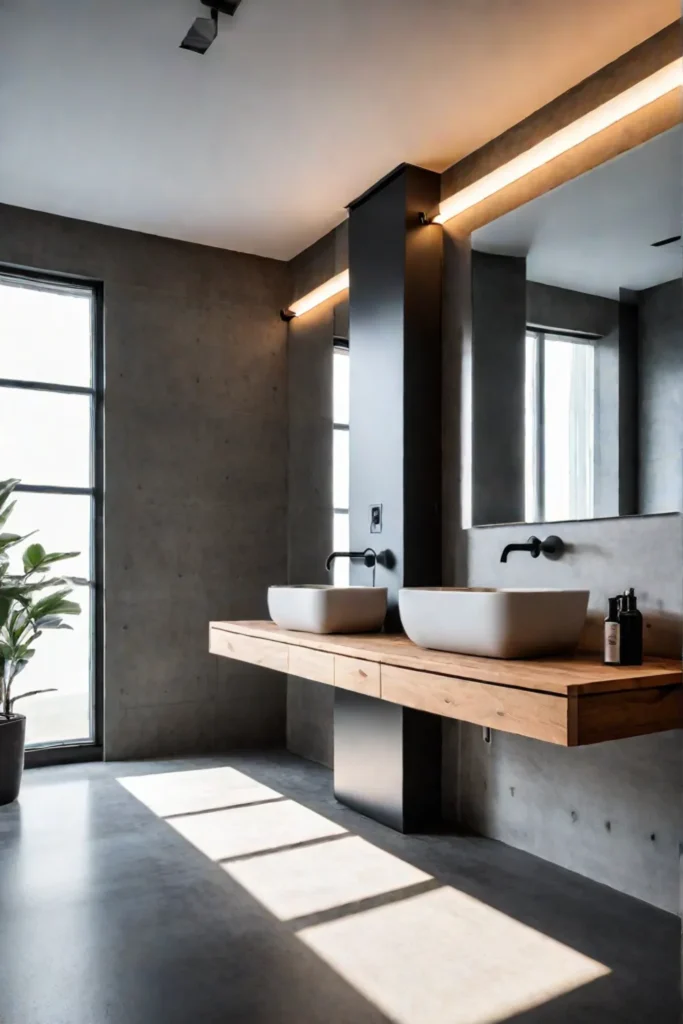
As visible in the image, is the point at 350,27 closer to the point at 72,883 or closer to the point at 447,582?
the point at 447,582

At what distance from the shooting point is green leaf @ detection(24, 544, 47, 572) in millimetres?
3785

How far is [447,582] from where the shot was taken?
3553 millimetres

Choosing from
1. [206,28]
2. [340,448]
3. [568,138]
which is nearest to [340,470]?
[340,448]

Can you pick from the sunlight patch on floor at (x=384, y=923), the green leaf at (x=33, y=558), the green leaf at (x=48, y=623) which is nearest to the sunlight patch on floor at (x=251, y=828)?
the sunlight patch on floor at (x=384, y=923)

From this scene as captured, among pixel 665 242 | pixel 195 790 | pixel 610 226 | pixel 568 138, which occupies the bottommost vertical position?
pixel 195 790

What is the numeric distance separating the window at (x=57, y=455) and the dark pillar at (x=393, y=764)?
157 centimetres

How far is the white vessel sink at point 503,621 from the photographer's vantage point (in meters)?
2.38

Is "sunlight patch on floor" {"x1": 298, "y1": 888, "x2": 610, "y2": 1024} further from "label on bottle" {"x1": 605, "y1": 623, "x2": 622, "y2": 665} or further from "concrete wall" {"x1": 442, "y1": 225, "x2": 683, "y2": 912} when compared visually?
"label on bottle" {"x1": 605, "y1": 623, "x2": 622, "y2": 665}

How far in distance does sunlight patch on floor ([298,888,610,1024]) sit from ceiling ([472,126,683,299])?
81.1 inches

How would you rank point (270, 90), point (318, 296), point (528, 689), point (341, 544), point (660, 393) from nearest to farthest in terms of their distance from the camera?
point (528, 689), point (660, 393), point (270, 90), point (341, 544), point (318, 296)

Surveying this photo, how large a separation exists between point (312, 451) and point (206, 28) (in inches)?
91.5

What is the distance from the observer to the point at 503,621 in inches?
93.2

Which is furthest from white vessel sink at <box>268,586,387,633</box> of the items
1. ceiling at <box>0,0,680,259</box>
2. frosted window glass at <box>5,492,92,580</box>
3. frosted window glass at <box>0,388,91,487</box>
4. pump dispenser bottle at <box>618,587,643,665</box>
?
ceiling at <box>0,0,680,259</box>

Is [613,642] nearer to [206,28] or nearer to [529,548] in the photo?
[529,548]
